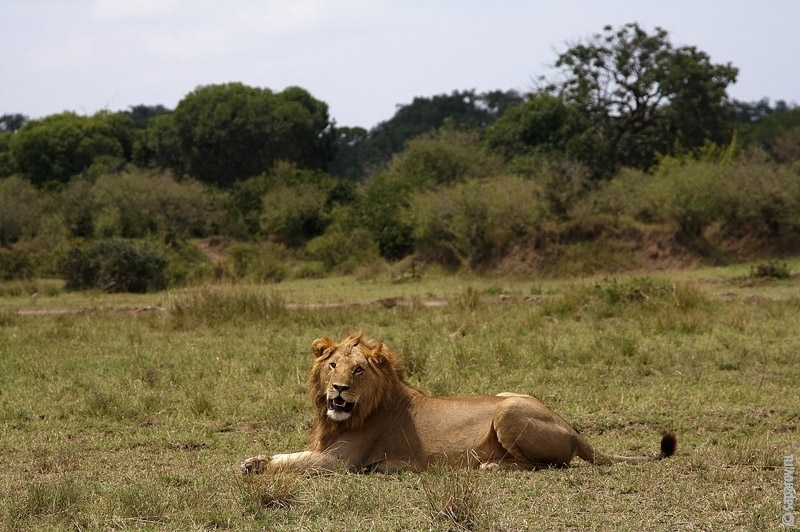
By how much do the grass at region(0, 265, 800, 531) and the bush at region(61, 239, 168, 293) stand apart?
6673 mm

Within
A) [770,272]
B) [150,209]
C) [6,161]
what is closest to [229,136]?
[6,161]

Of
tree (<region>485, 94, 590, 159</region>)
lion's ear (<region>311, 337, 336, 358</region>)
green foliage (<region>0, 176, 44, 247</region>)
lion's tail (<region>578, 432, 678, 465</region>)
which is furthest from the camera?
tree (<region>485, 94, 590, 159</region>)

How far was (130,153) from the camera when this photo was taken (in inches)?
2018

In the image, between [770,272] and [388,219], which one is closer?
[770,272]

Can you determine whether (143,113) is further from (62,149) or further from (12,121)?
(62,149)

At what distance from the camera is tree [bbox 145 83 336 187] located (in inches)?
1861

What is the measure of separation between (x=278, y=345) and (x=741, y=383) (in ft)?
16.5

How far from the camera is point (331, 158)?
5112 cm

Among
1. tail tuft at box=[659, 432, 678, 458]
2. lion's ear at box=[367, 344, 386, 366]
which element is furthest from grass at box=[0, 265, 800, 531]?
lion's ear at box=[367, 344, 386, 366]

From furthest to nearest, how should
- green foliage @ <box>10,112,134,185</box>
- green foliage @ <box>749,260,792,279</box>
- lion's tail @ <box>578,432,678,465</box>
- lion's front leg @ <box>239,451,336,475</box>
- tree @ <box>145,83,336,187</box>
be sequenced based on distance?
tree @ <box>145,83,336,187</box> < green foliage @ <box>10,112,134,185</box> < green foliage @ <box>749,260,792,279</box> < lion's tail @ <box>578,432,678,465</box> < lion's front leg @ <box>239,451,336,475</box>

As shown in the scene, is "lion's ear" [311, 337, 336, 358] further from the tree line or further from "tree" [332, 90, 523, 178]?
"tree" [332, 90, 523, 178]

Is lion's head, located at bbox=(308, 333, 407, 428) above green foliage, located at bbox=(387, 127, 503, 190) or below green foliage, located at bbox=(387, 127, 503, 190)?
below

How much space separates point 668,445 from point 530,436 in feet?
3.16

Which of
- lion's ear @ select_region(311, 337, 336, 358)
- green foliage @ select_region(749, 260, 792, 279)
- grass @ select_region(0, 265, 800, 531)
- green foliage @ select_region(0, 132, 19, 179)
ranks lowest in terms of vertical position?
green foliage @ select_region(749, 260, 792, 279)
